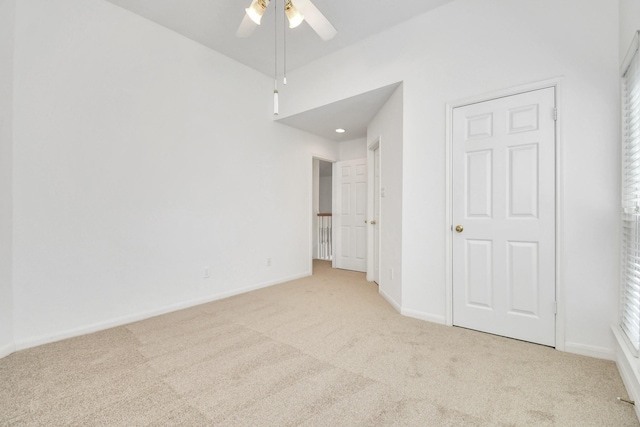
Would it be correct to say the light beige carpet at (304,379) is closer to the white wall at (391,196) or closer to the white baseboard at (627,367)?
the white baseboard at (627,367)

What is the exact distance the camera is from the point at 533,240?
2.24 metres

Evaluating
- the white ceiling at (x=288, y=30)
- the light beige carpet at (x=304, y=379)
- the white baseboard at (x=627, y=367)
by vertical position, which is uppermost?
the white ceiling at (x=288, y=30)

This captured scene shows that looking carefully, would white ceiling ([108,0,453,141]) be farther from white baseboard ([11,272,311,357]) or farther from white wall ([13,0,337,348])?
white baseboard ([11,272,311,357])

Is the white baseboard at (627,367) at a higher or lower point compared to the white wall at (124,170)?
lower

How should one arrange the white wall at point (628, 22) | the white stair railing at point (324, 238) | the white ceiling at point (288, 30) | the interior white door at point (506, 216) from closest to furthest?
the white wall at point (628, 22) < the interior white door at point (506, 216) < the white ceiling at point (288, 30) < the white stair railing at point (324, 238)

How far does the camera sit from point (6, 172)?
2092mm

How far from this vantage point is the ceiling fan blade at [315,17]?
1892 millimetres

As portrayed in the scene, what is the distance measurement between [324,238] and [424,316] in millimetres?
3968

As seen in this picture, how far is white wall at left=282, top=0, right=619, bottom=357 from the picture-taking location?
6.55 ft

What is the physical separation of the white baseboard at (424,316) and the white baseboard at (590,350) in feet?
2.89

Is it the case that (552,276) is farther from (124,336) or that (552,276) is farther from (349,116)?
(124,336)

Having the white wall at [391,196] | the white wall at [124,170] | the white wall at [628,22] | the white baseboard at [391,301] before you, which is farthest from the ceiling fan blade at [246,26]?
the white baseboard at [391,301]

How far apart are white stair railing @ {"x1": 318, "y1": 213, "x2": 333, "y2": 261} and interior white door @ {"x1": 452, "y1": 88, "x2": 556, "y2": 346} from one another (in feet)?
13.4

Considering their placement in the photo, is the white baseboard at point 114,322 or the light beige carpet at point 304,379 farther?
the white baseboard at point 114,322
